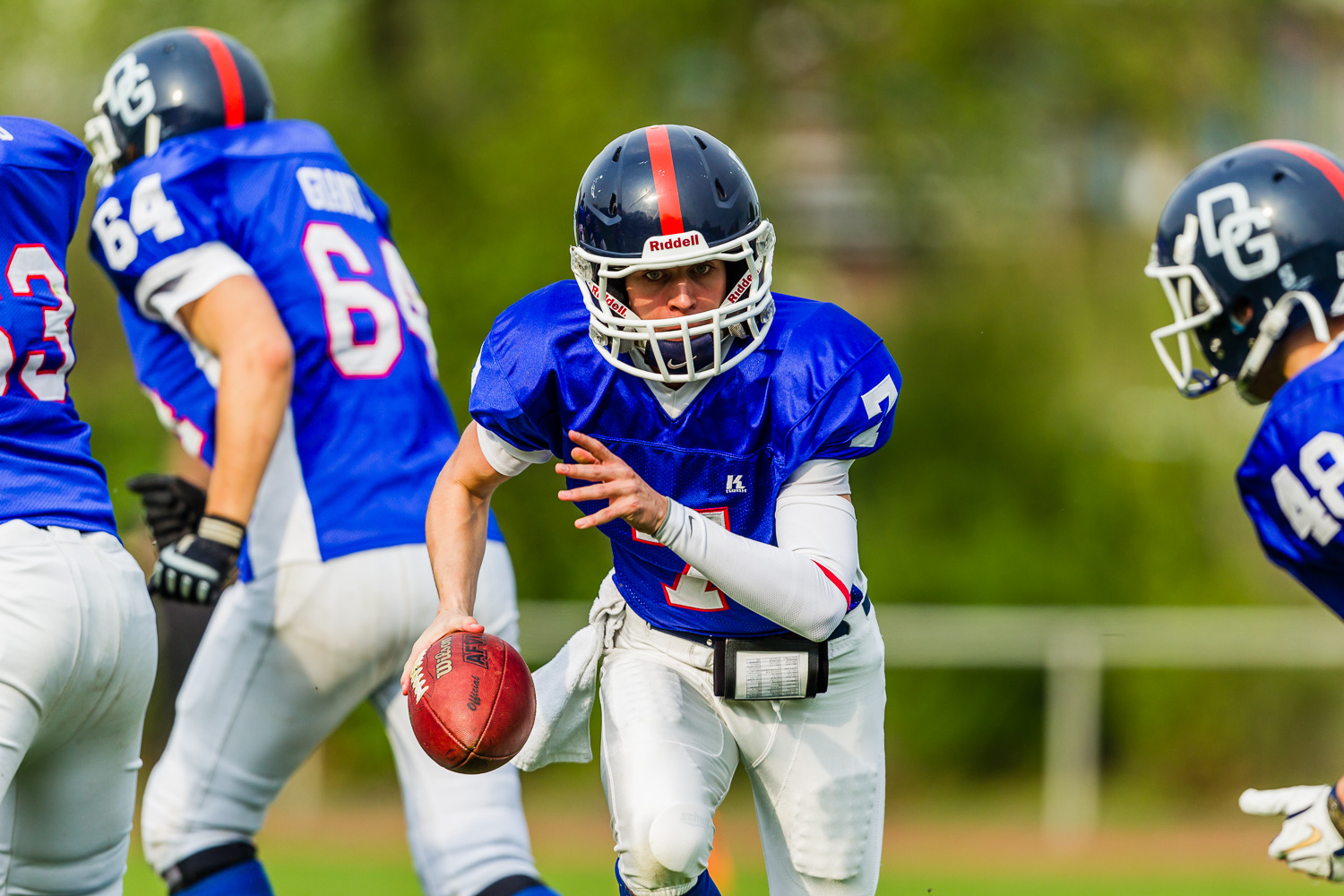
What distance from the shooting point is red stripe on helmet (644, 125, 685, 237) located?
9.48 ft

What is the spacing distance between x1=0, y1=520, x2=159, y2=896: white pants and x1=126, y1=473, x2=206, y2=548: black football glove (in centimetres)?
93

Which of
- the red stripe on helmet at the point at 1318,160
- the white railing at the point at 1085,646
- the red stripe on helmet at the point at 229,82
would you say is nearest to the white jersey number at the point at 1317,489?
the red stripe on helmet at the point at 1318,160

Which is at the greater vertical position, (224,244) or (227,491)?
(224,244)

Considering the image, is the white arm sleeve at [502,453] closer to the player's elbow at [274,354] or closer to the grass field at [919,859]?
the player's elbow at [274,354]

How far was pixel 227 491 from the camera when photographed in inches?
136

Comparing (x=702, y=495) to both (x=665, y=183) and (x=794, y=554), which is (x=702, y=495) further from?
(x=665, y=183)

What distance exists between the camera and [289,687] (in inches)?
138

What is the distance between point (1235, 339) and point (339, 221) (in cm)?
214

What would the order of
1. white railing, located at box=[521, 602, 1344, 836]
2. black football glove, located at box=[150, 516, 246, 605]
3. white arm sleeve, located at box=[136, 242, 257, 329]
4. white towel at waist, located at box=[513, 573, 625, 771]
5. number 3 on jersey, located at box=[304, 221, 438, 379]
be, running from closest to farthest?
white towel at waist, located at box=[513, 573, 625, 771] → black football glove, located at box=[150, 516, 246, 605] → white arm sleeve, located at box=[136, 242, 257, 329] → number 3 on jersey, located at box=[304, 221, 438, 379] → white railing, located at box=[521, 602, 1344, 836]

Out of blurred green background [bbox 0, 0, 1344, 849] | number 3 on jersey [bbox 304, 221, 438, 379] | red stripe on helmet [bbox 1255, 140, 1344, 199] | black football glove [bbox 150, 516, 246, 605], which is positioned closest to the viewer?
red stripe on helmet [bbox 1255, 140, 1344, 199]

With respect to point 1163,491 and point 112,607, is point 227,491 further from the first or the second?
point 1163,491

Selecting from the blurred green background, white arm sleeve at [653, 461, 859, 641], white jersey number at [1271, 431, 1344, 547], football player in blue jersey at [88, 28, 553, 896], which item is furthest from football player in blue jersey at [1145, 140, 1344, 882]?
the blurred green background

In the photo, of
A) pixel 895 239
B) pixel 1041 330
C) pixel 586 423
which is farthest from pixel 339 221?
pixel 895 239

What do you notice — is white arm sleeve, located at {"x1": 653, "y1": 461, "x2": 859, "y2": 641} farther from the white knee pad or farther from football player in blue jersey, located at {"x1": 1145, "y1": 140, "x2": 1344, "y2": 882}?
football player in blue jersey, located at {"x1": 1145, "y1": 140, "x2": 1344, "y2": 882}
